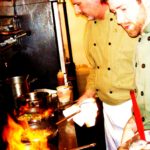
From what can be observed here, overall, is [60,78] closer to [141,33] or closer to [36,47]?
[36,47]

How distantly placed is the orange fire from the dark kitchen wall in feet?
6.05

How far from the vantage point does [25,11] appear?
5352 millimetres

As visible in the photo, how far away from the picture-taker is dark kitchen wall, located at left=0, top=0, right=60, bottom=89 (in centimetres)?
530

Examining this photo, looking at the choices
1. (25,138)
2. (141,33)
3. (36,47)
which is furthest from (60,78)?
(141,33)

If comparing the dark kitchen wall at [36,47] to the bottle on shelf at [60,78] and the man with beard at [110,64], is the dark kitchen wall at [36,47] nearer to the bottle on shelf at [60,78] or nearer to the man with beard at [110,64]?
the bottle on shelf at [60,78]

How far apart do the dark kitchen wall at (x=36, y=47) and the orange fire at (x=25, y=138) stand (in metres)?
1.84

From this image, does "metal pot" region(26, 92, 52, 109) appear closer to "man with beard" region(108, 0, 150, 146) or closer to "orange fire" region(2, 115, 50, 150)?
"orange fire" region(2, 115, 50, 150)

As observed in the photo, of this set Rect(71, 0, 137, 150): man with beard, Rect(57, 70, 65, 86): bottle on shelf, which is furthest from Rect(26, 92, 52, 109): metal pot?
Rect(57, 70, 65, 86): bottle on shelf

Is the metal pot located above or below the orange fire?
above

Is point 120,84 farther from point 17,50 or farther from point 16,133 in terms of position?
point 17,50

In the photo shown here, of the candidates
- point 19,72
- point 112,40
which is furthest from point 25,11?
point 112,40

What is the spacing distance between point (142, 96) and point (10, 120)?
6.52 feet

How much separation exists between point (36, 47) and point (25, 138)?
2.68 meters

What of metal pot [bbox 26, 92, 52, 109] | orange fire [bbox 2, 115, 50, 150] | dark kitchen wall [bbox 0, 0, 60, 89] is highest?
dark kitchen wall [bbox 0, 0, 60, 89]
